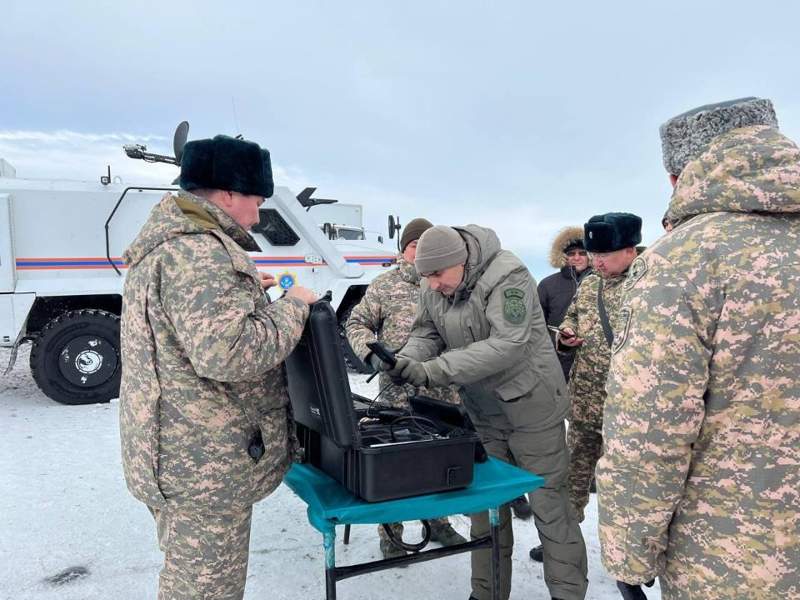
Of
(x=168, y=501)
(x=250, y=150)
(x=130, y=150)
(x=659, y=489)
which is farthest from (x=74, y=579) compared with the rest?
(x=130, y=150)

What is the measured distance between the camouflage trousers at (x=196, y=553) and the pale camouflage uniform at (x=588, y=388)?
187cm

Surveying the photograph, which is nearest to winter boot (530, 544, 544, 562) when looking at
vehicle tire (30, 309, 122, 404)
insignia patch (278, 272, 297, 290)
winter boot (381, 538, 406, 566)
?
winter boot (381, 538, 406, 566)

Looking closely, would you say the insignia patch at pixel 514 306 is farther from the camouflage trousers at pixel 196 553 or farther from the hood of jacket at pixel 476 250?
the camouflage trousers at pixel 196 553

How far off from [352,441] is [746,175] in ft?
3.91

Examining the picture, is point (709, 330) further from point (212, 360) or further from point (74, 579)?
point (74, 579)

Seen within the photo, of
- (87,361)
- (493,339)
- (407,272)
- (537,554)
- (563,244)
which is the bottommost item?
(537,554)

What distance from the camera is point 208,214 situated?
71.6 inches

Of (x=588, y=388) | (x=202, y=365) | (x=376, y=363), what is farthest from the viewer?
(x=588, y=388)

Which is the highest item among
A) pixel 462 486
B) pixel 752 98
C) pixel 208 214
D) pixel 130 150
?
pixel 130 150

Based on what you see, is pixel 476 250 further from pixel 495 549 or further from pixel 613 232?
pixel 495 549

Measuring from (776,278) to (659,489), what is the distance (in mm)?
476

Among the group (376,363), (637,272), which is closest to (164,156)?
(376,363)

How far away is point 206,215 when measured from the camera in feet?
5.93

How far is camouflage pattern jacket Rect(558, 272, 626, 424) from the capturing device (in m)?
2.99
